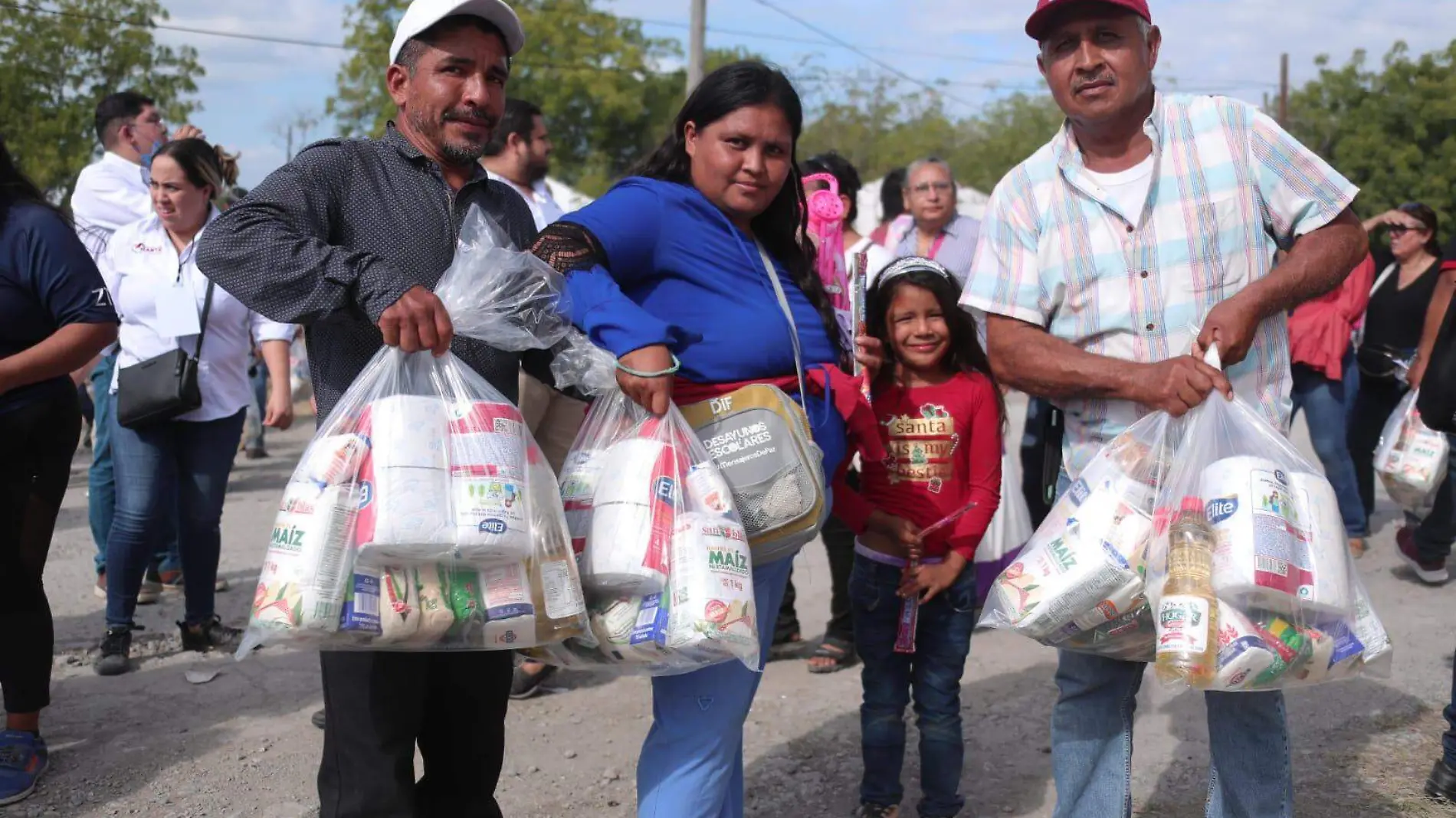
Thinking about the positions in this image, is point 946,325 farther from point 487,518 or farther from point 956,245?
point 956,245

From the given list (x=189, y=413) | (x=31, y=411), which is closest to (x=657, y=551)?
(x=31, y=411)

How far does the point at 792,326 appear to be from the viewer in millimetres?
2793

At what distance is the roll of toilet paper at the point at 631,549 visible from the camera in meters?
2.41

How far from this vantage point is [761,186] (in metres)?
2.77

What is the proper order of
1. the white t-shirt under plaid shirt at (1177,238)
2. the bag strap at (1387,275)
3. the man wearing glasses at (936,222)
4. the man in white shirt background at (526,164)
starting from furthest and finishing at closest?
1. the bag strap at (1387,275)
2. the man wearing glasses at (936,222)
3. the man in white shirt background at (526,164)
4. the white t-shirt under plaid shirt at (1177,238)

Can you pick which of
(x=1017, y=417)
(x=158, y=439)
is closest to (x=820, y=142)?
(x=1017, y=417)

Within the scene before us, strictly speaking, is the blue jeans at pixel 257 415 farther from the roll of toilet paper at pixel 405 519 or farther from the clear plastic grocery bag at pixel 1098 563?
the clear plastic grocery bag at pixel 1098 563

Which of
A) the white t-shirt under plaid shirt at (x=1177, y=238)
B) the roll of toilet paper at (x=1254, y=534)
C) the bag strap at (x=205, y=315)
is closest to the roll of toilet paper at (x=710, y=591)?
the roll of toilet paper at (x=1254, y=534)

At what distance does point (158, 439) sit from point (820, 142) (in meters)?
48.3

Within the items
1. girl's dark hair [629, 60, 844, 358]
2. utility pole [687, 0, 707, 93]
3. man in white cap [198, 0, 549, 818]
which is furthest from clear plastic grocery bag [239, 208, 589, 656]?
utility pole [687, 0, 707, 93]

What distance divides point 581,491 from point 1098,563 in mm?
1101

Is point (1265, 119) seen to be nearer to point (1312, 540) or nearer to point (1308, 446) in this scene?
point (1312, 540)

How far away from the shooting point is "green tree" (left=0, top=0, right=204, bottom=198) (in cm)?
1975

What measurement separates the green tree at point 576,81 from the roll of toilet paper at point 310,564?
3538 cm
